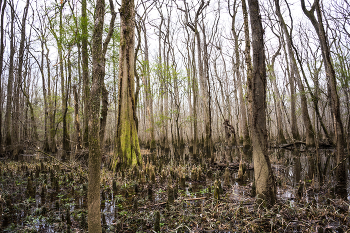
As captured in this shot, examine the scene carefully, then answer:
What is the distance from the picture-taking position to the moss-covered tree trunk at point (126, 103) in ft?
17.5

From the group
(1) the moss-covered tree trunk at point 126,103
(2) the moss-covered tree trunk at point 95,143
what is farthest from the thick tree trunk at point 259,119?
(1) the moss-covered tree trunk at point 126,103

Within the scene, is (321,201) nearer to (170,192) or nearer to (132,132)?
(170,192)

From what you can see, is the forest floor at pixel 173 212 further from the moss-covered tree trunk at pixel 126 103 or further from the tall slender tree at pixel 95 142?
the moss-covered tree trunk at pixel 126 103

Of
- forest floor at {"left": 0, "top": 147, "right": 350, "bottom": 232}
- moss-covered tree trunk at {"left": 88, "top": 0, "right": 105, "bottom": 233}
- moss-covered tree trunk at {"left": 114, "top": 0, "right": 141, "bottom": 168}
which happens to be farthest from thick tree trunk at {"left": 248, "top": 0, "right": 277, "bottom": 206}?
moss-covered tree trunk at {"left": 114, "top": 0, "right": 141, "bottom": 168}

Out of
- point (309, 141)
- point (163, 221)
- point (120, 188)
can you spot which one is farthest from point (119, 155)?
point (309, 141)

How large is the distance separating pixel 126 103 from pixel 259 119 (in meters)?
3.68

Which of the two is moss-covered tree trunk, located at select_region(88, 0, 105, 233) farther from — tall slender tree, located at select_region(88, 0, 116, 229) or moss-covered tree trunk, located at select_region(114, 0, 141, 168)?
moss-covered tree trunk, located at select_region(114, 0, 141, 168)

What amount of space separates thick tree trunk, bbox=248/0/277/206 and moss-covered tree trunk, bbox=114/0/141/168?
345 cm

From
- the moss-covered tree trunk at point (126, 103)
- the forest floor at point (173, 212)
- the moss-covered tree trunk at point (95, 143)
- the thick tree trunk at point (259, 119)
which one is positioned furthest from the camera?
the moss-covered tree trunk at point (126, 103)

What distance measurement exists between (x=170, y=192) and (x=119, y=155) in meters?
2.84

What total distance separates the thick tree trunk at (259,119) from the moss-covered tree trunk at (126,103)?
3448mm

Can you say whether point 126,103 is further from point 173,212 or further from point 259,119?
point 259,119

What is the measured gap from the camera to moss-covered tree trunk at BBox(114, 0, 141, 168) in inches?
210

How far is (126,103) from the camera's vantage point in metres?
5.44
